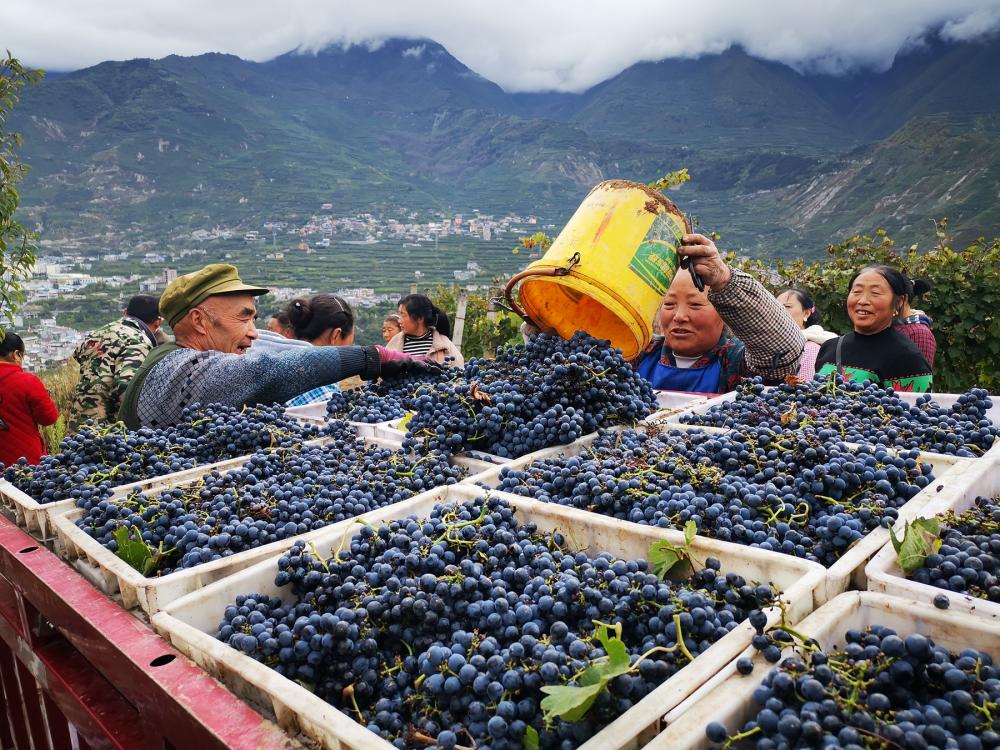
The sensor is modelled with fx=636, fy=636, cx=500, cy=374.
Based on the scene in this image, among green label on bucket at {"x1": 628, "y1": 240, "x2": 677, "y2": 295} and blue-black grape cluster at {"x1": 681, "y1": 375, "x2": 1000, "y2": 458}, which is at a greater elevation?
green label on bucket at {"x1": 628, "y1": 240, "x2": 677, "y2": 295}

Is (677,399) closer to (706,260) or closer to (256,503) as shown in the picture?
(706,260)

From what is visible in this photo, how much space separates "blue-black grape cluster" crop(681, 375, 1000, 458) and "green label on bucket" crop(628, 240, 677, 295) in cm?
55

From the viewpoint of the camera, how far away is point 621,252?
2.38 meters

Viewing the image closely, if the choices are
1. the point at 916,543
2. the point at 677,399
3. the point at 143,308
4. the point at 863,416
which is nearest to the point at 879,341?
the point at 677,399

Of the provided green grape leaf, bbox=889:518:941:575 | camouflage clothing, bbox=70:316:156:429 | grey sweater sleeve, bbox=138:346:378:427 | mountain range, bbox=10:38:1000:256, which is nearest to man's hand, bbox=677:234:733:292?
green grape leaf, bbox=889:518:941:575

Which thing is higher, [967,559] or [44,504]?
[967,559]

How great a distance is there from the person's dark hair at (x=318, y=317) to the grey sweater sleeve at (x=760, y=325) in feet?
10.7

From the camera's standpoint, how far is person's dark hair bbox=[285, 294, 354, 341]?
5.12 m

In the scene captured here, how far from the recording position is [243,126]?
54719 mm

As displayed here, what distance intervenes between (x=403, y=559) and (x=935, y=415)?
1943 millimetres

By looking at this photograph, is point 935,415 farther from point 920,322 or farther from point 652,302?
point 920,322

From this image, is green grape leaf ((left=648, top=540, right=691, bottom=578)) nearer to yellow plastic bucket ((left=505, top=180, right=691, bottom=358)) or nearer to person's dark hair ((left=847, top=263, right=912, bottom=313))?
yellow plastic bucket ((left=505, top=180, right=691, bottom=358))

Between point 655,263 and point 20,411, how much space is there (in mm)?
4966

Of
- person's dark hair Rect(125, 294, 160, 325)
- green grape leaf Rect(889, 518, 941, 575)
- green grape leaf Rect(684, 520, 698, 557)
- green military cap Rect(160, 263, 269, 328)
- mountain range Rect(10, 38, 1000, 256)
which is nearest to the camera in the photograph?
green grape leaf Rect(889, 518, 941, 575)
